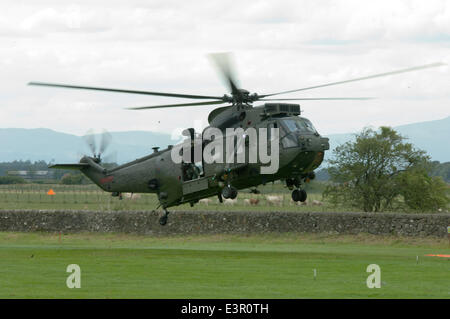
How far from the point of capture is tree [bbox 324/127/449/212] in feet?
231

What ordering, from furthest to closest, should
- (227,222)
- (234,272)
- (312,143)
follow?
(227,222) → (234,272) → (312,143)

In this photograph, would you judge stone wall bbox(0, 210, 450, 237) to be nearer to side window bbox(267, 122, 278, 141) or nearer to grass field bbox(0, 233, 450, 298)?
grass field bbox(0, 233, 450, 298)

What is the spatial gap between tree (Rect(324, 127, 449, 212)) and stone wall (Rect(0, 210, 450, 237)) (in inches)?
393

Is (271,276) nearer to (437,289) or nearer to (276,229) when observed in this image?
(437,289)

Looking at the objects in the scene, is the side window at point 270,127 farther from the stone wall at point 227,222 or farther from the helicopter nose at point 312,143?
the stone wall at point 227,222

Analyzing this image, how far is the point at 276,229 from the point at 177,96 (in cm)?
3018

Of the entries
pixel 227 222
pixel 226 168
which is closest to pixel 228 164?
pixel 226 168

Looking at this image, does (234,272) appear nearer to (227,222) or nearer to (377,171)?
(227,222)

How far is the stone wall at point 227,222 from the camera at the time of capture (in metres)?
57.7

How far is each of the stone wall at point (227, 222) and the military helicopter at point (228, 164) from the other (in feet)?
73.1

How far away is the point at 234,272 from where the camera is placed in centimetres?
3484

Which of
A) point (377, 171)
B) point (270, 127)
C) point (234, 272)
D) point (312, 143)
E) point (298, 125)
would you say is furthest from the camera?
point (377, 171)

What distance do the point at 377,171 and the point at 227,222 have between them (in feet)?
47.5
